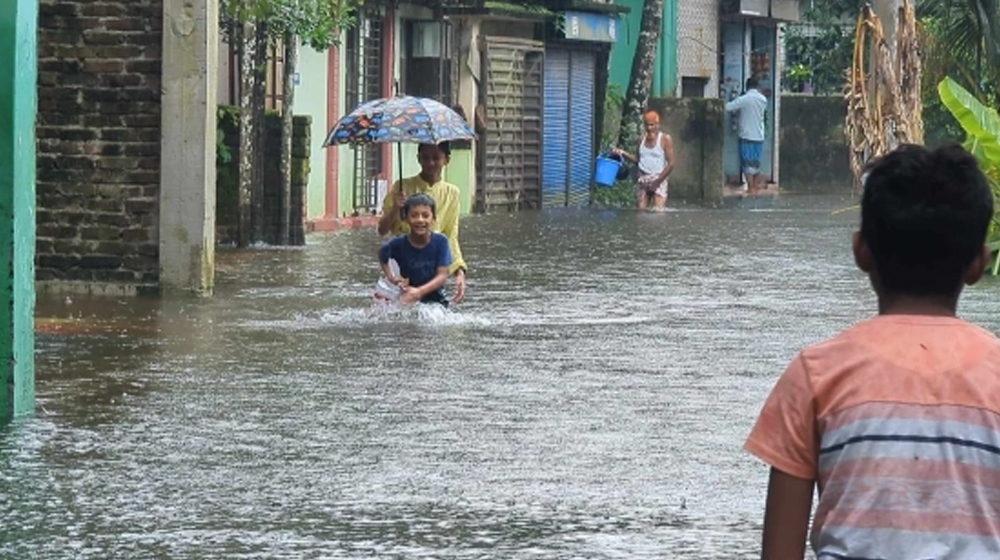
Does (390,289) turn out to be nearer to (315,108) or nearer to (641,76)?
(315,108)

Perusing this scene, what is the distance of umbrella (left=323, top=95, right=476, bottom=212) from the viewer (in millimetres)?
14859

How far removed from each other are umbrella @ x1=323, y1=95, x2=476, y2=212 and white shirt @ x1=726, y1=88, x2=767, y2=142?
2198cm

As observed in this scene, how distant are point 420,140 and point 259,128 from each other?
606 cm

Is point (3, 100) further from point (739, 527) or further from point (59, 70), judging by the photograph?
point (59, 70)

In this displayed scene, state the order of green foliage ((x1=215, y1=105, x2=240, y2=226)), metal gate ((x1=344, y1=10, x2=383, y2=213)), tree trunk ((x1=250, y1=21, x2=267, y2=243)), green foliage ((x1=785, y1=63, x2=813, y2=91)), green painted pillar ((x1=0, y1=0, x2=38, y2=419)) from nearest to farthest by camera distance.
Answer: green painted pillar ((x1=0, y1=0, x2=38, y2=419))
green foliage ((x1=215, y1=105, x2=240, y2=226))
tree trunk ((x1=250, y1=21, x2=267, y2=243))
metal gate ((x1=344, y1=10, x2=383, y2=213))
green foliage ((x1=785, y1=63, x2=813, y2=91))

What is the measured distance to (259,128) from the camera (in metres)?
20.4

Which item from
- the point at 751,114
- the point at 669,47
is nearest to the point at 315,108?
the point at 751,114

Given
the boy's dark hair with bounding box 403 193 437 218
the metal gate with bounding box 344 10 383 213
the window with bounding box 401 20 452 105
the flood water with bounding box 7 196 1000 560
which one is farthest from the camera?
the window with bounding box 401 20 452 105

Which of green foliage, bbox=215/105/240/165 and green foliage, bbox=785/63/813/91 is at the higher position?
green foliage, bbox=785/63/813/91

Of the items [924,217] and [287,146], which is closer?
[924,217]

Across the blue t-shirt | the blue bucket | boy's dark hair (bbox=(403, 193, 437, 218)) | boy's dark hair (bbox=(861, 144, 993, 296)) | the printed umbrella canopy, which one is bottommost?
the blue t-shirt

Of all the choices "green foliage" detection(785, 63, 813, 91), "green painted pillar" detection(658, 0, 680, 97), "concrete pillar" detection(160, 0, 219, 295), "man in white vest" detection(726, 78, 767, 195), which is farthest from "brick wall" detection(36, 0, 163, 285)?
"green foliage" detection(785, 63, 813, 91)

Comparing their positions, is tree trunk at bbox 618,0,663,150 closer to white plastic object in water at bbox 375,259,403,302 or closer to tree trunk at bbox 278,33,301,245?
tree trunk at bbox 278,33,301,245

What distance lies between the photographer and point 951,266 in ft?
12.1
